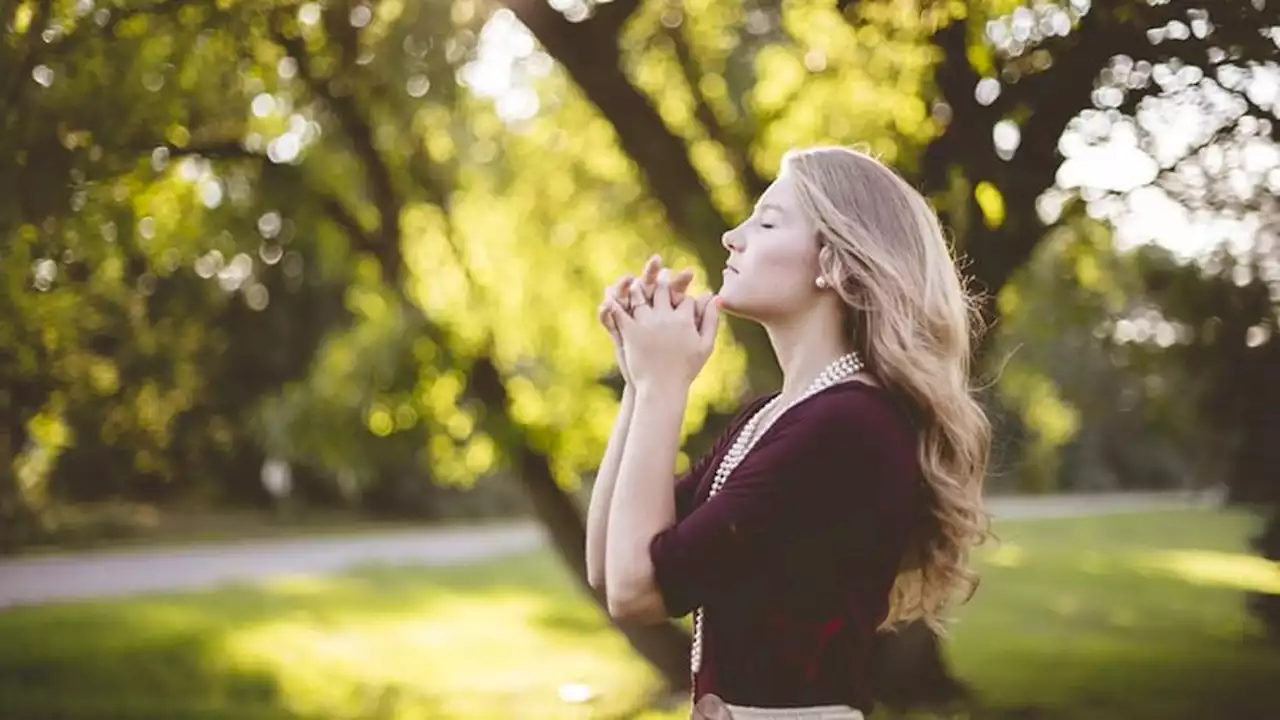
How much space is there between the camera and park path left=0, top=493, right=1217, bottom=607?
43.9 feet

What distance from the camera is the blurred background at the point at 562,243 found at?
193 inches

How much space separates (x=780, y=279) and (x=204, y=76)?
193 inches

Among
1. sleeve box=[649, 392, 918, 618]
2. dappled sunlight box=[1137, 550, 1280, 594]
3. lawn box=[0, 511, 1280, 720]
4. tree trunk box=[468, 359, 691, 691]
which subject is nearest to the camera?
sleeve box=[649, 392, 918, 618]

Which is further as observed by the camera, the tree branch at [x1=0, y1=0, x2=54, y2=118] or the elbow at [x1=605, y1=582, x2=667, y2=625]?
the tree branch at [x1=0, y1=0, x2=54, y2=118]

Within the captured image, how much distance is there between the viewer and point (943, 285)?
63.9 inches

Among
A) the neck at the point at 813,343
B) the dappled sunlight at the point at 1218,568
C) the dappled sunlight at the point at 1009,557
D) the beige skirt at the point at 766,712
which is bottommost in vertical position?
the dappled sunlight at the point at 1009,557

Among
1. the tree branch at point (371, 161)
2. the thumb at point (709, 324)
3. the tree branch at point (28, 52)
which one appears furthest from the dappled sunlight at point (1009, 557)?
the thumb at point (709, 324)

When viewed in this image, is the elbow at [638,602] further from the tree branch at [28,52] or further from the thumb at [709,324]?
the tree branch at [28,52]

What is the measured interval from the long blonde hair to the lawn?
12.0 ft

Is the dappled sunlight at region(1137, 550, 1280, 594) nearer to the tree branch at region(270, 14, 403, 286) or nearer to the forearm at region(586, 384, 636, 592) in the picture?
the tree branch at region(270, 14, 403, 286)

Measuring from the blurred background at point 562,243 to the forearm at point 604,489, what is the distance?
1.22 m

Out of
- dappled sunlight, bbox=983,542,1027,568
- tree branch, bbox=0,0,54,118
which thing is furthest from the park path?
tree branch, bbox=0,0,54,118

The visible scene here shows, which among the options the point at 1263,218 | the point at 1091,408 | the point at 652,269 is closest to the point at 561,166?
the point at 1263,218

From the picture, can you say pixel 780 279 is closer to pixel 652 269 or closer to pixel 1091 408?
pixel 652 269
